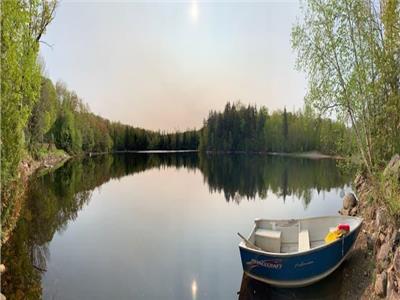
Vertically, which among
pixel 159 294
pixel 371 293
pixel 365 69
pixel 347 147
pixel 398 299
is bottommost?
pixel 159 294

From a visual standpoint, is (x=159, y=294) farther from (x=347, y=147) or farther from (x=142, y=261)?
(x=347, y=147)

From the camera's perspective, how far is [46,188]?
65.7 feet

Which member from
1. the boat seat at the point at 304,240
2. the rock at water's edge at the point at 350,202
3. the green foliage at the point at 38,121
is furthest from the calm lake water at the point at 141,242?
the green foliage at the point at 38,121

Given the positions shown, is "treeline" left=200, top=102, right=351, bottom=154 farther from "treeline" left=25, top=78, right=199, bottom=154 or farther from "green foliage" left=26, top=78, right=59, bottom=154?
"green foliage" left=26, top=78, right=59, bottom=154

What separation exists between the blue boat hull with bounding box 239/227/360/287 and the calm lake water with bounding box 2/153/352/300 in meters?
0.39

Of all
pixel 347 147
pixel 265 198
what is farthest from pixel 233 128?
pixel 347 147

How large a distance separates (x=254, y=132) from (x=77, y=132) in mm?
47772

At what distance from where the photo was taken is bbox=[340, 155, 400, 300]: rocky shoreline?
5.50 m

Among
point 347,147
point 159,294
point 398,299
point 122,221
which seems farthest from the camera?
point 122,221

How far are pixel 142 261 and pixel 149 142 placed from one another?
104347 millimetres

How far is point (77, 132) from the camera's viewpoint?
56.4 m

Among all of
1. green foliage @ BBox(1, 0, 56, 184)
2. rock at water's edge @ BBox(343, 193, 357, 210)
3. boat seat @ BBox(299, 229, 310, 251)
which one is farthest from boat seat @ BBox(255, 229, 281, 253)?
green foliage @ BBox(1, 0, 56, 184)

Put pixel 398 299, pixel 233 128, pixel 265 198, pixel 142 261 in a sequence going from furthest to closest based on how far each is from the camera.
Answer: pixel 233 128
pixel 265 198
pixel 142 261
pixel 398 299

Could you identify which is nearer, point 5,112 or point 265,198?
point 5,112
